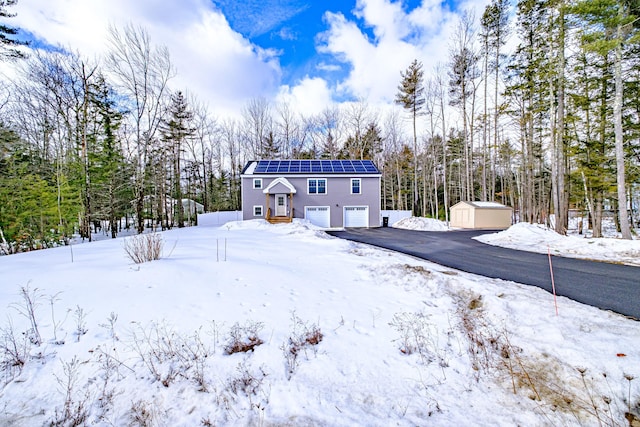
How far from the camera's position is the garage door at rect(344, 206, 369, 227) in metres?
20.4

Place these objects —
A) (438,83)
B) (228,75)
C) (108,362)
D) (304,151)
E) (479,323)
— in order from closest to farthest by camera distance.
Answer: (108,362) → (479,323) → (228,75) → (438,83) → (304,151)

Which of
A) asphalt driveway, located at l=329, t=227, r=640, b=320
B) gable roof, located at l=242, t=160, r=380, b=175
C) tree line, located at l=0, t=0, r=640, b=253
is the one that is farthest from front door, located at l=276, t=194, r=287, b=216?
asphalt driveway, located at l=329, t=227, r=640, b=320

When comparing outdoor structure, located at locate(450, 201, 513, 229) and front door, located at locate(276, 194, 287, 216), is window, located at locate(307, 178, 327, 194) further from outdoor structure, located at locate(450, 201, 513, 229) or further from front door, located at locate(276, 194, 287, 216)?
outdoor structure, located at locate(450, 201, 513, 229)

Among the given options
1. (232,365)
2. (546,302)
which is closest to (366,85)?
(546,302)

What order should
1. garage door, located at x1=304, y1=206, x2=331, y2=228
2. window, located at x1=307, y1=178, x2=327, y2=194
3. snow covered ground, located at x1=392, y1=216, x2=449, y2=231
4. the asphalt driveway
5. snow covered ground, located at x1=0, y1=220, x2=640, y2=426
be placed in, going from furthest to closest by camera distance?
window, located at x1=307, y1=178, x2=327, y2=194, garage door, located at x1=304, y1=206, x2=331, y2=228, snow covered ground, located at x1=392, y1=216, x2=449, y2=231, the asphalt driveway, snow covered ground, located at x1=0, y1=220, x2=640, y2=426

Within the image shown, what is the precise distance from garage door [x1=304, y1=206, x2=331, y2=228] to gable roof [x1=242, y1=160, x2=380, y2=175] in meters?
2.92

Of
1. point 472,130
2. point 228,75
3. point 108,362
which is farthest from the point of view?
point 472,130

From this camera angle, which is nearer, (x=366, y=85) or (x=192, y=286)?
(x=192, y=286)

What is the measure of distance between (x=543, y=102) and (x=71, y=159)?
2640 cm

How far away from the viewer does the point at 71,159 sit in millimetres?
13398

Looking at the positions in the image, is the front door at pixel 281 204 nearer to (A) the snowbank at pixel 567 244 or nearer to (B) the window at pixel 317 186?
(B) the window at pixel 317 186

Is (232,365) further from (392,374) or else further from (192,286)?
(192,286)

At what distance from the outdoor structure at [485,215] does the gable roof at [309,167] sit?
7266 mm

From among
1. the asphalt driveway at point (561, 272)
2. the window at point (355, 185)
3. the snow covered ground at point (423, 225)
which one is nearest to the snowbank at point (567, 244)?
the asphalt driveway at point (561, 272)
